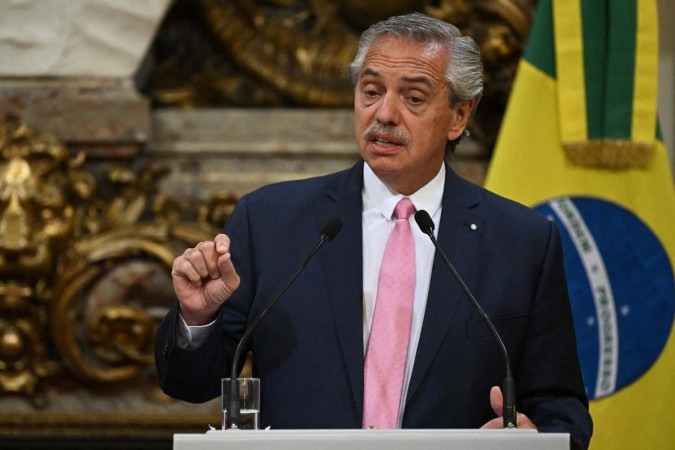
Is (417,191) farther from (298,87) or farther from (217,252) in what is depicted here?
(298,87)

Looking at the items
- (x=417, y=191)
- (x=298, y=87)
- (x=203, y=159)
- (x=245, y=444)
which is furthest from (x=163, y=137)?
(x=245, y=444)

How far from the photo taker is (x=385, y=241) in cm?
281

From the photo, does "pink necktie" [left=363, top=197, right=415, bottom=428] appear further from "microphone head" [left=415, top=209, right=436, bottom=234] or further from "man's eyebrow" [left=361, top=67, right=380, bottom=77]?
"man's eyebrow" [left=361, top=67, right=380, bottom=77]

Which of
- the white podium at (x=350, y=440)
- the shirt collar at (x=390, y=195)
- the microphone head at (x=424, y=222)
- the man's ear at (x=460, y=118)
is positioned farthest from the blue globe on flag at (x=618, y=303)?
the white podium at (x=350, y=440)

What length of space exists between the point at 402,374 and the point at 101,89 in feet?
7.78

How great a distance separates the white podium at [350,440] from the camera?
2086mm

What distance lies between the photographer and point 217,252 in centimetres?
246

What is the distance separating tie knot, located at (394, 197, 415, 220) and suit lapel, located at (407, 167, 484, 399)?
0.07m

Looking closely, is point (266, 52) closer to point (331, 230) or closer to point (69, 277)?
point (69, 277)

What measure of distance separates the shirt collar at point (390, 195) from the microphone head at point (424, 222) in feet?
0.70

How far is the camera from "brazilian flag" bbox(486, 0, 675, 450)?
412 cm

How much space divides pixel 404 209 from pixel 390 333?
284 millimetres

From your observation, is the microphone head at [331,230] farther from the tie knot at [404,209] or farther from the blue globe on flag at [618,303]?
the blue globe on flag at [618,303]

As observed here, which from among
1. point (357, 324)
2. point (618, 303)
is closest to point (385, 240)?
point (357, 324)
